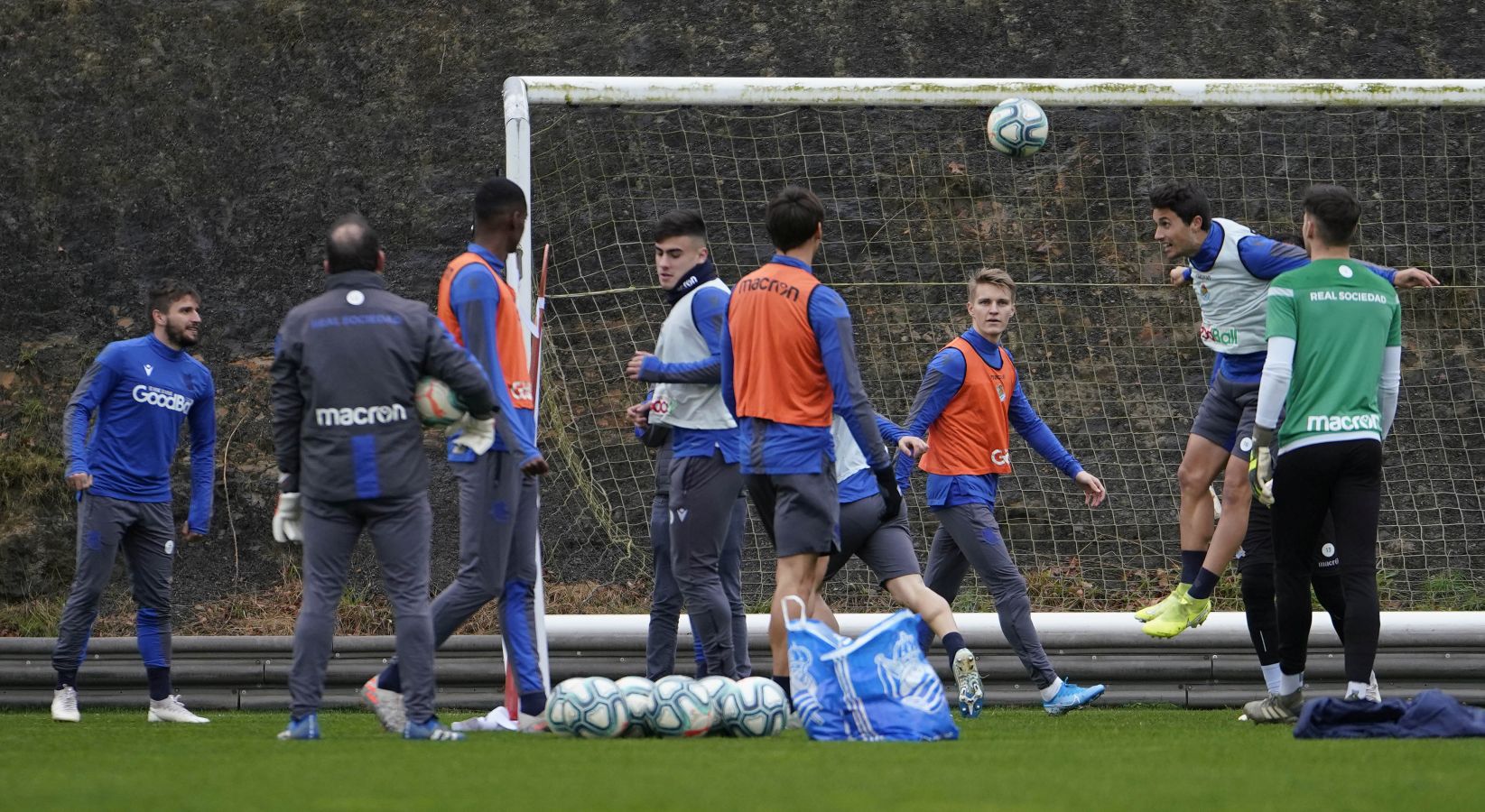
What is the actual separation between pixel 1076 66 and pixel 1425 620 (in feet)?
21.0

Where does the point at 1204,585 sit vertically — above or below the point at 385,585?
below

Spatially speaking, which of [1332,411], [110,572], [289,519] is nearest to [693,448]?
[289,519]

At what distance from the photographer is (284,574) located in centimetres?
1156

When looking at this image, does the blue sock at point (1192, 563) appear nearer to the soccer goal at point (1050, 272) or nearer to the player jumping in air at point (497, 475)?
the soccer goal at point (1050, 272)

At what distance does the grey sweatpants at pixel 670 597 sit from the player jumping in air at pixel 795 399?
0.90 m

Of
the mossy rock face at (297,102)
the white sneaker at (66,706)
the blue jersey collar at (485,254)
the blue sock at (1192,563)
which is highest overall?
the mossy rock face at (297,102)

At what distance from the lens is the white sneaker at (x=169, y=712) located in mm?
7727

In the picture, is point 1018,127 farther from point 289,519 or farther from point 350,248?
point 289,519

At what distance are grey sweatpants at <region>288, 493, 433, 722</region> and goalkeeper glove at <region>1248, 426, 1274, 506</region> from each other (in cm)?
312

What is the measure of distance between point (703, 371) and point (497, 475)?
1.16m

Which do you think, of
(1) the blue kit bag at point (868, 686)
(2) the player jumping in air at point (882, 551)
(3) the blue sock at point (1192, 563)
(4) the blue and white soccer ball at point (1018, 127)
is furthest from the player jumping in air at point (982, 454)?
(1) the blue kit bag at point (868, 686)

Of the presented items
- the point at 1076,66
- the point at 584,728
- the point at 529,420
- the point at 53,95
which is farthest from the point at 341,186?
the point at 584,728

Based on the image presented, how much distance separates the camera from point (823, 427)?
20.7 ft

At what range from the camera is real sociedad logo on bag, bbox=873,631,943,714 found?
5.47 meters
